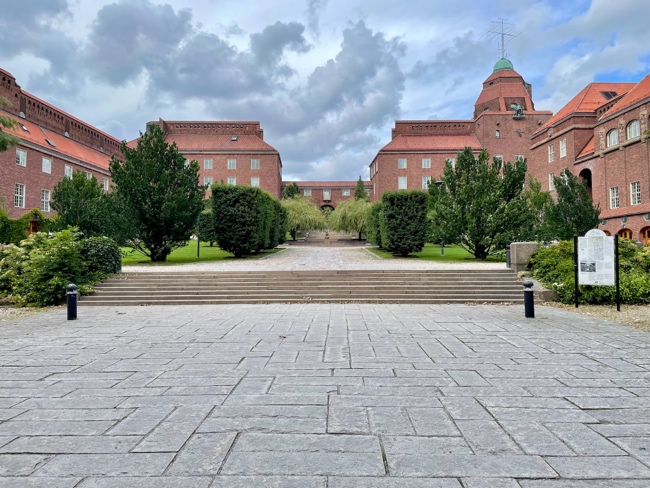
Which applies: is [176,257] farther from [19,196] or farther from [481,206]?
[19,196]

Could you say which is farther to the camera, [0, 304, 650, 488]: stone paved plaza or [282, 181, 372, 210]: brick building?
[282, 181, 372, 210]: brick building

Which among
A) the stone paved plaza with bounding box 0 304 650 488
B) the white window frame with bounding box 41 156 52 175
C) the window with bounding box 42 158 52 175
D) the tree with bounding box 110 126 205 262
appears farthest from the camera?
the window with bounding box 42 158 52 175

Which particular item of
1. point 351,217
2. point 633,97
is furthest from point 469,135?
point 351,217

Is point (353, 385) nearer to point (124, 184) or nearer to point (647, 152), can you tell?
point (124, 184)

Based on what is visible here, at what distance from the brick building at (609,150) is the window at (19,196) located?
4827cm

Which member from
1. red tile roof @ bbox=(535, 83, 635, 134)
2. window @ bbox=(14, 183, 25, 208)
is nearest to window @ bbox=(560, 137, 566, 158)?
red tile roof @ bbox=(535, 83, 635, 134)

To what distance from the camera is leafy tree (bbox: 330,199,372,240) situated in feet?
131

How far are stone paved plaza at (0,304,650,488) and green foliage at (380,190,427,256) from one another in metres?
16.8

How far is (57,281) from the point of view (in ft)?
37.9

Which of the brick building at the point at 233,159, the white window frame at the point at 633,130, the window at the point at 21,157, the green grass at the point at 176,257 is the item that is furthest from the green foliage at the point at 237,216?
the brick building at the point at 233,159

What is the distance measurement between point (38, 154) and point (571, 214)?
44.5 metres

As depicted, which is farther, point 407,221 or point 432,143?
point 432,143

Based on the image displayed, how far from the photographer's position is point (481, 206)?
67.9 ft

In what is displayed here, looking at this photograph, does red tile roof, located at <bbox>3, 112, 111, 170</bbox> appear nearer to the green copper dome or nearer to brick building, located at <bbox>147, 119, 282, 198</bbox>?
brick building, located at <bbox>147, 119, 282, 198</bbox>
